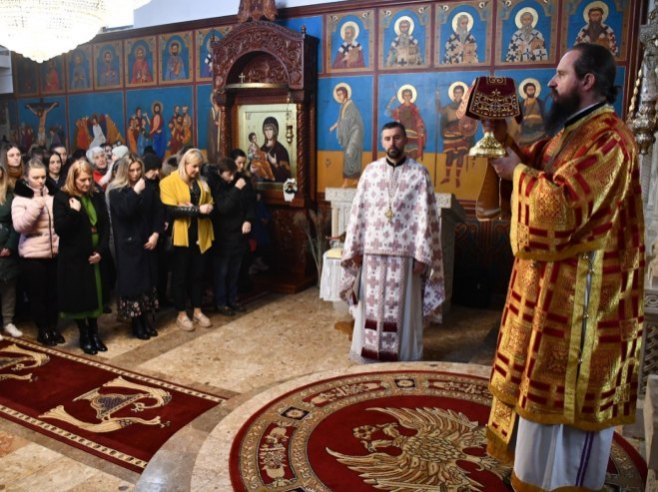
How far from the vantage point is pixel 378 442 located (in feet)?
11.3

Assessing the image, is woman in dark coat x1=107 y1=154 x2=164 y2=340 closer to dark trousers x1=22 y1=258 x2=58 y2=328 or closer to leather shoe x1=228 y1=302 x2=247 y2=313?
dark trousers x1=22 y1=258 x2=58 y2=328

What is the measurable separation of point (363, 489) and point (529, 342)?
1113 mm

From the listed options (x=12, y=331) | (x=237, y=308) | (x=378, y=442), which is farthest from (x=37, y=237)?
(x=378, y=442)

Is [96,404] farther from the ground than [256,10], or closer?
closer

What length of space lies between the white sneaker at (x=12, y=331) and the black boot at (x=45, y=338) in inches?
9.5

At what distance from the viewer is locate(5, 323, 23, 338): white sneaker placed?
5.75m

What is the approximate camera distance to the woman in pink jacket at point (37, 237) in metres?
5.29

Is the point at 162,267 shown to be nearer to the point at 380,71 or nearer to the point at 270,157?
the point at 270,157

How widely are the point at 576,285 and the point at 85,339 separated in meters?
4.46

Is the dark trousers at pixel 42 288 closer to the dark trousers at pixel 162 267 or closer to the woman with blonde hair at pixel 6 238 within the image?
the woman with blonde hair at pixel 6 238

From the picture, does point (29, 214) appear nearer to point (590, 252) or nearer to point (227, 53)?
point (227, 53)

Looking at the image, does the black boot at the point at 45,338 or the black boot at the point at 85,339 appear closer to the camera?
the black boot at the point at 85,339

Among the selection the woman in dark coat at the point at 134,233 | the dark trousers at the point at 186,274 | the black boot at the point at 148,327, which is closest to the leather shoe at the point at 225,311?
the dark trousers at the point at 186,274

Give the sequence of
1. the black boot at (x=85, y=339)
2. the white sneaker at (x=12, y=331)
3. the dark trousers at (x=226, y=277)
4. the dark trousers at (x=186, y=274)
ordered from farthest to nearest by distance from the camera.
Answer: the dark trousers at (x=226, y=277)
the dark trousers at (x=186, y=274)
the white sneaker at (x=12, y=331)
the black boot at (x=85, y=339)
